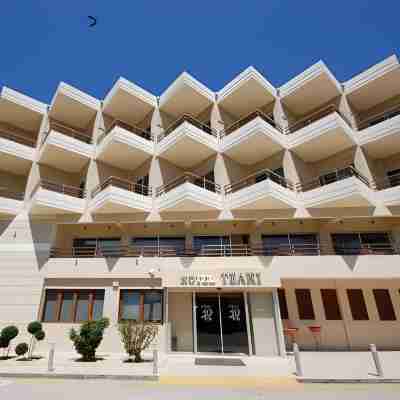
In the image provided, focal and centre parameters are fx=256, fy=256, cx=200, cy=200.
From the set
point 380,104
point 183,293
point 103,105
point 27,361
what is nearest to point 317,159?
point 380,104

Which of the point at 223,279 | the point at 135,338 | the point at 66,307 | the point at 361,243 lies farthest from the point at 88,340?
the point at 361,243

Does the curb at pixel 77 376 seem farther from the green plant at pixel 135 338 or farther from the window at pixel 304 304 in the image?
the window at pixel 304 304

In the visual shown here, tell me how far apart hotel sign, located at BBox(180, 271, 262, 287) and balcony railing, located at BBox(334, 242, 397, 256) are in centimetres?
653

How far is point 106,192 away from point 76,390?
1048 centimetres

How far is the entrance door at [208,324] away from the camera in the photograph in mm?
13305

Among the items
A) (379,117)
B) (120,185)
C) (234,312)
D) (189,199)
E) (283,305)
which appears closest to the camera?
(234,312)

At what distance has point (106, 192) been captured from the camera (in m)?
15.8

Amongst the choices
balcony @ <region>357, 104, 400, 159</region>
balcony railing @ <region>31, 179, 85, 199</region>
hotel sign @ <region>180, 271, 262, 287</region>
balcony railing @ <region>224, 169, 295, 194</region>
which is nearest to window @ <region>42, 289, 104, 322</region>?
hotel sign @ <region>180, 271, 262, 287</region>

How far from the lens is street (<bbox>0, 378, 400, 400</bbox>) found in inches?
272

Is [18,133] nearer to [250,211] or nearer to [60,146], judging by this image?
[60,146]

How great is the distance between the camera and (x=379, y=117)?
1858 centimetres

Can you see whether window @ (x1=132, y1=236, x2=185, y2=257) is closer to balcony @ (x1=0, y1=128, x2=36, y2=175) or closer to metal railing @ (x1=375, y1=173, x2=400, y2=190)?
balcony @ (x1=0, y1=128, x2=36, y2=175)

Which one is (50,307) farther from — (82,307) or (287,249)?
(287,249)

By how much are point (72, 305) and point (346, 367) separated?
13.8 meters
